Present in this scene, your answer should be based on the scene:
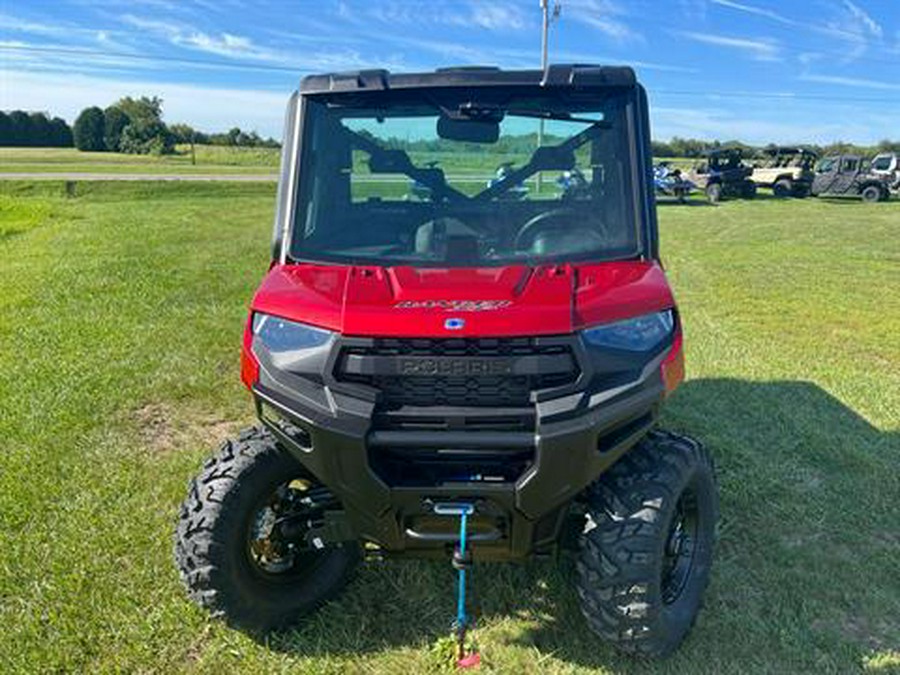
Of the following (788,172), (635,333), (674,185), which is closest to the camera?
(635,333)

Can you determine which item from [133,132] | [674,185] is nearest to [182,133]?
[133,132]

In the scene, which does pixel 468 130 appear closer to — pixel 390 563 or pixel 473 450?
pixel 473 450

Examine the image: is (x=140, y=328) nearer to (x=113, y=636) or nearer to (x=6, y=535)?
(x=6, y=535)

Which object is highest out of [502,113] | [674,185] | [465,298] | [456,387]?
[502,113]

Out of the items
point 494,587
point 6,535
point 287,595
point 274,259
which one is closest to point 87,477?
point 6,535

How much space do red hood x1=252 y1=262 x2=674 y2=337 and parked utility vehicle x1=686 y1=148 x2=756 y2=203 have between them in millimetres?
26118

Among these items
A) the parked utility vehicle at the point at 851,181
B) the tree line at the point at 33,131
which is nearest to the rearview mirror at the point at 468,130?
the parked utility vehicle at the point at 851,181

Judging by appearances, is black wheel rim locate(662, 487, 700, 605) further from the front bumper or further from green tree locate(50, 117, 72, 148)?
green tree locate(50, 117, 72, 148)

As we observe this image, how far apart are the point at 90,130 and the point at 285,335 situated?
70043 millimetres

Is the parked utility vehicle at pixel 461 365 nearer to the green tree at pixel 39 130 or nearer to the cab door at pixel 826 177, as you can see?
the cab door at pixel 826 177

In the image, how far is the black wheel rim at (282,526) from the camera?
2.95 metres

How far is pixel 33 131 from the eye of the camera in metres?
69.9

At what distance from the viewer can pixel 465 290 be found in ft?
8.25

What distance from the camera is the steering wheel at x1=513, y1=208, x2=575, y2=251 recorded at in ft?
9.93
